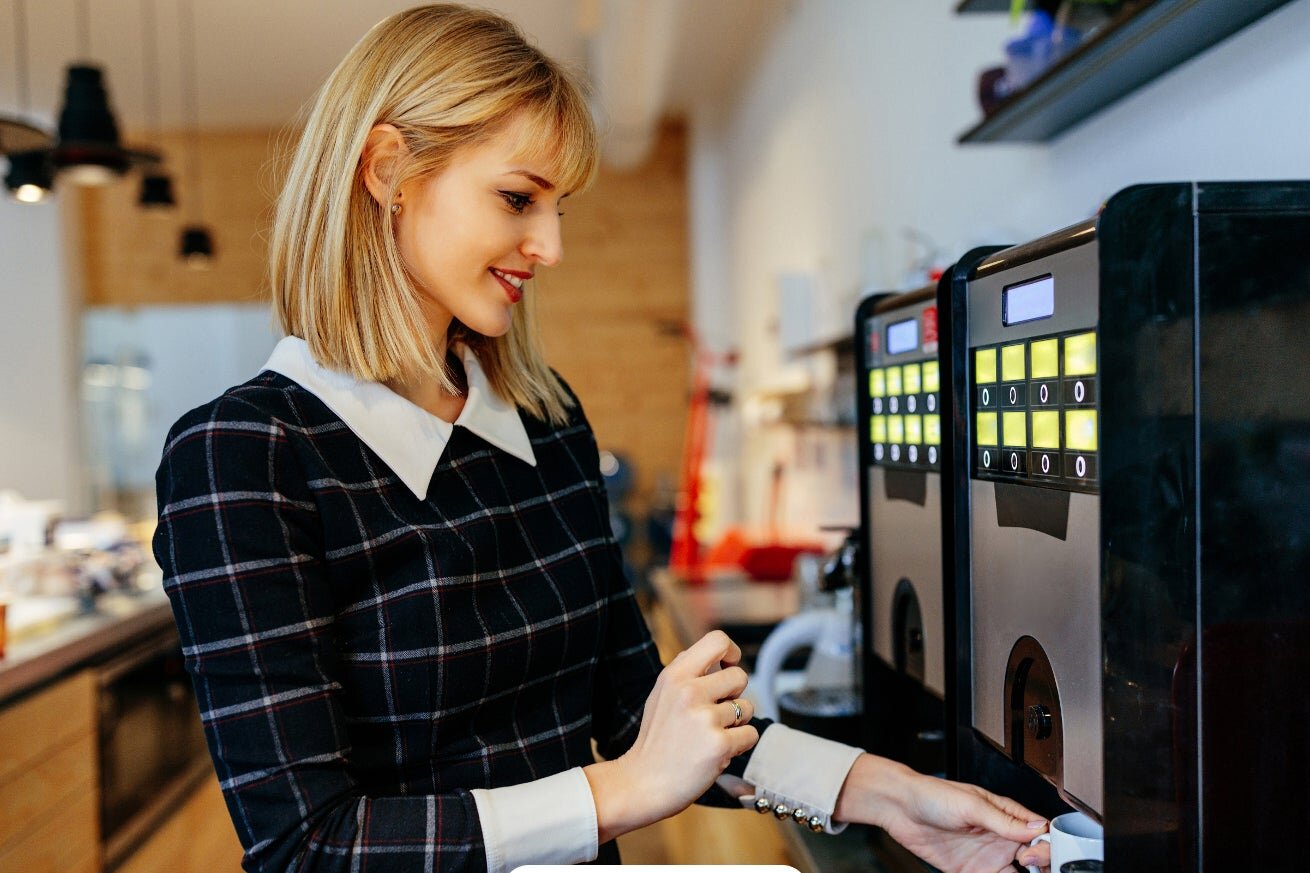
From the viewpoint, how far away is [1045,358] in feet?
2.51

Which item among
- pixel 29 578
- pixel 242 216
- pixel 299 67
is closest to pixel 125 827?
pixel 29 578

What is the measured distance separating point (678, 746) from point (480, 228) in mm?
486

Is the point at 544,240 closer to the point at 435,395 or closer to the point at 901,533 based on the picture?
the point at 435,395

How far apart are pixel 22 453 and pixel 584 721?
707 centimetres

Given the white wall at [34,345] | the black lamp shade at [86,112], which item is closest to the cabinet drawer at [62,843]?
the black lamp shade at [86,112]

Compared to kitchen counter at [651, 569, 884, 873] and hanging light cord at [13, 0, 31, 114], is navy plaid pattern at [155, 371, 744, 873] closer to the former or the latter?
kitchen counter at [651, 569, 884, 873]

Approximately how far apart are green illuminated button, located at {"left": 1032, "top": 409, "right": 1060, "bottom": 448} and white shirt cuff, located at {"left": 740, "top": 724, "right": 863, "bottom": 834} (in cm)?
43

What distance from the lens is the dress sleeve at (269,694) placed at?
2.83 ft

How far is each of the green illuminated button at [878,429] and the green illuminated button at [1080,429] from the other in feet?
1.27

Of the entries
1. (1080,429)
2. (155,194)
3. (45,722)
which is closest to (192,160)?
(155,194)

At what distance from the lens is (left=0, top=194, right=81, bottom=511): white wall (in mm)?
7055

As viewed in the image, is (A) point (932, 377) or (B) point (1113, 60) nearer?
(A) point (932, 377)

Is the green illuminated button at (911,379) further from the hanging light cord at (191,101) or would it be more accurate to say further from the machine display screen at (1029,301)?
the hanging light cord at (191,101)

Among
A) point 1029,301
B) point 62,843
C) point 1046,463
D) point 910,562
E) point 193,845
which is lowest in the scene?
point 193,845
